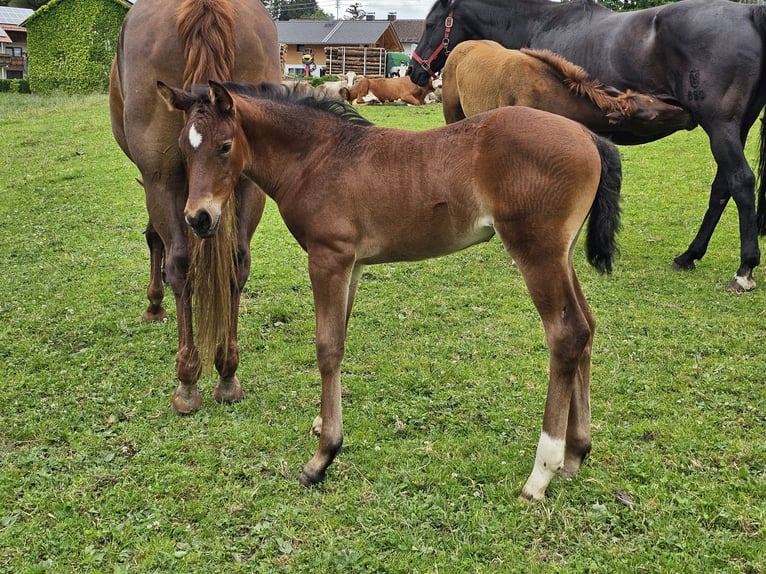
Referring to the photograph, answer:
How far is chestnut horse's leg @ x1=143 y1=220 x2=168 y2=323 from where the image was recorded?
548 centimetres

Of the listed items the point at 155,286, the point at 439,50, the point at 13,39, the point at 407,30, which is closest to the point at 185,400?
the point at 155,286

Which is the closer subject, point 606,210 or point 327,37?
point 606,210

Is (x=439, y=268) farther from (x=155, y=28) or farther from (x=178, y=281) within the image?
(x=155, y=28)

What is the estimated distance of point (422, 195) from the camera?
304 centimetres

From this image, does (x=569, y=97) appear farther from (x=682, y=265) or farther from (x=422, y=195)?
(x=422, y=195)

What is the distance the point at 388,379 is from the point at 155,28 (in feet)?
8.77

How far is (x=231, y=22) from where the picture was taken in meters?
3.70

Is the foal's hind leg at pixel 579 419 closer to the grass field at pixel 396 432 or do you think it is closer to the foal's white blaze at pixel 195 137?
the grass field at pixel 396 432

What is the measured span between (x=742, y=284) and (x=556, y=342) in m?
3.73

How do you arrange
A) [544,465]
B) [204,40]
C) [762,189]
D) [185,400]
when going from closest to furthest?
[544,465], [204,40], [185,400], [762,189]

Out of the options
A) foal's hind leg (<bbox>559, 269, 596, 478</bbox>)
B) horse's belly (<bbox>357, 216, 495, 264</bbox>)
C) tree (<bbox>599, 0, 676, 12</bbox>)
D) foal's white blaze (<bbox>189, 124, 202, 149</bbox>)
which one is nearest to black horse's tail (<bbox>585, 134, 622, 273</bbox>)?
foal's hind leg (<bbox>559, 269, 596, 478</bbox>)

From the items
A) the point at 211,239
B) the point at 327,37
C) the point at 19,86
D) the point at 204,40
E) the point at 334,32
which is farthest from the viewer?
the point at 334,32

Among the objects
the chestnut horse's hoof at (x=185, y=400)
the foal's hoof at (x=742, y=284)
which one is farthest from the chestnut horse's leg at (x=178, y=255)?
the foal's hoof at (x=742, y=284)

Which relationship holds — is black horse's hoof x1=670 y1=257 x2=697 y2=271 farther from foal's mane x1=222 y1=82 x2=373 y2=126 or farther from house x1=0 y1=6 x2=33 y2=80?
house x1=0 y1=6 x2=33 y2=80
